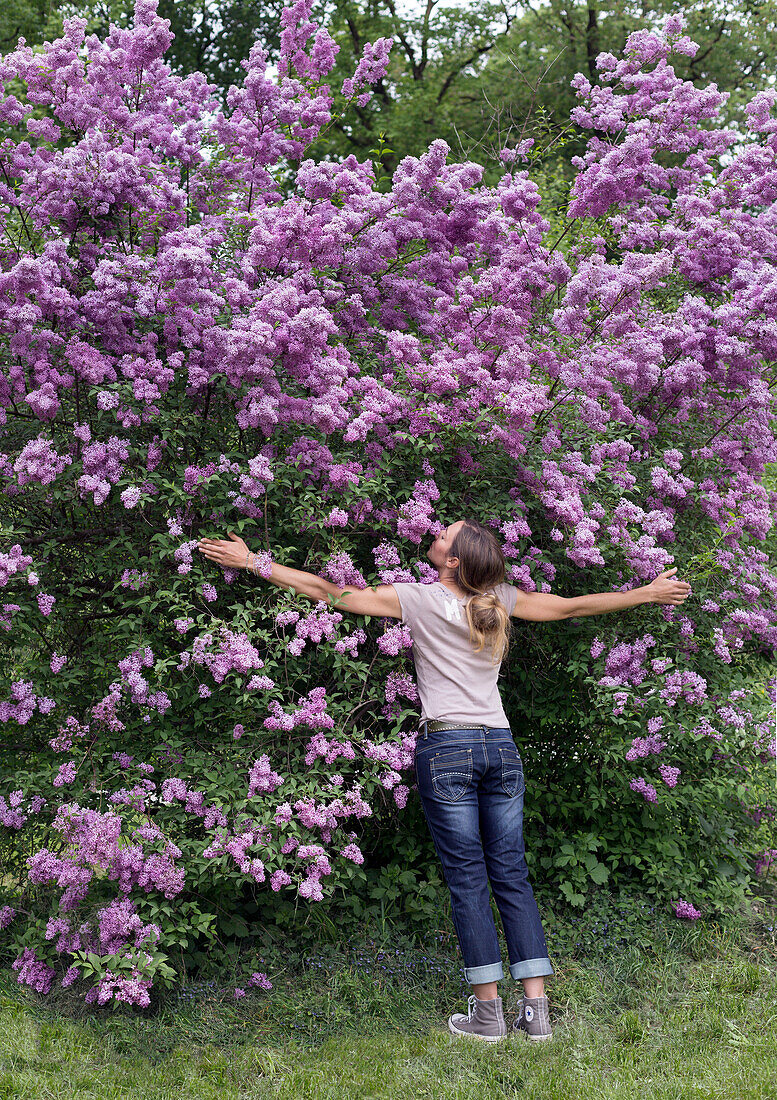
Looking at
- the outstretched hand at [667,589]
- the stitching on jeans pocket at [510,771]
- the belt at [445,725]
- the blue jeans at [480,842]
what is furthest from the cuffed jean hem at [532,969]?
the outstretched hand at [667,589]

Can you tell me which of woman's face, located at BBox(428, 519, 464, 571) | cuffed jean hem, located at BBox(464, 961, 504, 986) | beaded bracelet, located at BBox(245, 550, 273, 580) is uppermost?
beaded bracelet, located at BBox(245, 550, 273, 580)

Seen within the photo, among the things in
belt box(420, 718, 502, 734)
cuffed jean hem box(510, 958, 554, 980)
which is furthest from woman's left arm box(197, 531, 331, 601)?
cuffed jean hem box(510, 958, 554, 980)

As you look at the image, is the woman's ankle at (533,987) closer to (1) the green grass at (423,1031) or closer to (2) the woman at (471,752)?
(2) the woman at (471,752)

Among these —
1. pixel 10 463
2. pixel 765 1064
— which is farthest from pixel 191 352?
pixel 765 1064

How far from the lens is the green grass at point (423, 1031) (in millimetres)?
3377

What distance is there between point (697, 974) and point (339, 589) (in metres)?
2.44

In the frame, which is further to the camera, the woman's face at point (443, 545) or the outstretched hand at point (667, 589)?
the outstretched hand at point (667, 589)

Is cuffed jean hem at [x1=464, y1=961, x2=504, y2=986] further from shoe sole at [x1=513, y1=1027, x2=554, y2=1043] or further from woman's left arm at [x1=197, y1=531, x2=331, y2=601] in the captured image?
woman's left arm at [x1=197, y1=531, x2=331, y2=601]

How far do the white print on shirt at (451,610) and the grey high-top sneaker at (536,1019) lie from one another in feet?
4.99

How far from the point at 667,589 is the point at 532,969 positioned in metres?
1.71

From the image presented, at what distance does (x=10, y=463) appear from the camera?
4.07 m

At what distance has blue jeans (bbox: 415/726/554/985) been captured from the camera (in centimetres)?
367

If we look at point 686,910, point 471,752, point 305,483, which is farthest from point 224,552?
point 686,910

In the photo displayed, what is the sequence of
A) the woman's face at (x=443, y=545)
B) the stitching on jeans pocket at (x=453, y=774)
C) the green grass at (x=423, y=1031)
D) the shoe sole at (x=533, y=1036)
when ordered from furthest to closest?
the woman's face at (x=443, y=545)
the stitching on jeans pocket at (x=453, y=774)
the shoe sole at (x=533, y=1036)
the green grass at (x=423, y=1031)
